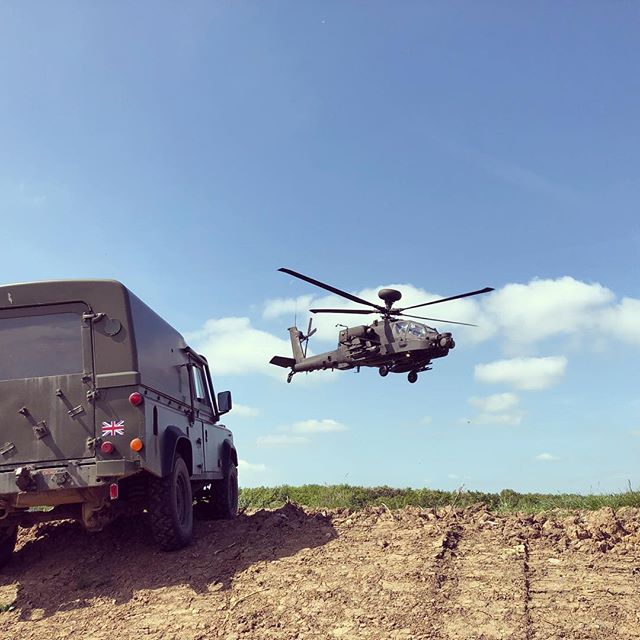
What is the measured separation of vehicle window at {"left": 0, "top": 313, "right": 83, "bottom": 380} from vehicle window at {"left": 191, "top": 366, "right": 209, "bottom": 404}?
281 cm

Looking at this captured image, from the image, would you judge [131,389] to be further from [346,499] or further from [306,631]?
[346,499]

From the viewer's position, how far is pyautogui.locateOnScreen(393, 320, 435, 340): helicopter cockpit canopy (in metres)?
17.4

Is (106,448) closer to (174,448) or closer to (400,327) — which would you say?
(174,448)

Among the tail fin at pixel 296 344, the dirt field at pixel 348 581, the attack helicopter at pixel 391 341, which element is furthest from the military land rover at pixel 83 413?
the tail fin at pixel 296 344

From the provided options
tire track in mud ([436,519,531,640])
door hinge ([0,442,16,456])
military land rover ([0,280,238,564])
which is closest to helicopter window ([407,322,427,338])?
tire track in mud ([436,519,531,640])

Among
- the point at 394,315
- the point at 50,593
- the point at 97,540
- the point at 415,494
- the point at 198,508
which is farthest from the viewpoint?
the point at 394,315

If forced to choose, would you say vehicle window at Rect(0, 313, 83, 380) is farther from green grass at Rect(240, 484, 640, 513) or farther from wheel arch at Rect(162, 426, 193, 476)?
green grass at Rect(240, 484, 640, 513)

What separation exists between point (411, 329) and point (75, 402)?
36.8 feet

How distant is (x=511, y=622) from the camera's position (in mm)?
5793

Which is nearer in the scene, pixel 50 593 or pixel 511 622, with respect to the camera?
pixel 511 622

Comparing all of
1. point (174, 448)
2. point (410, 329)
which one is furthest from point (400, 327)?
point (174, 448)

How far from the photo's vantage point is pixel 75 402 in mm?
7578

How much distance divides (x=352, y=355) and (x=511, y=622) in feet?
43.1

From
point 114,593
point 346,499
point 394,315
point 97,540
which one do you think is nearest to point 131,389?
point 114,593
